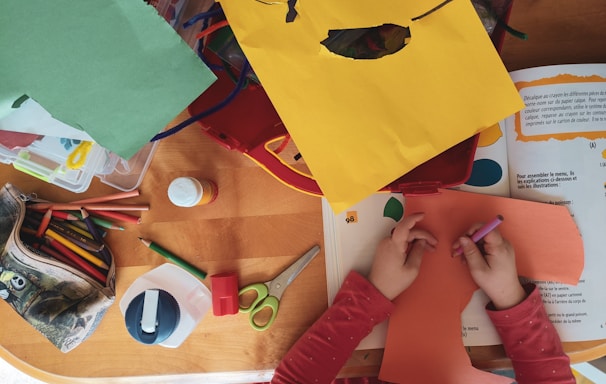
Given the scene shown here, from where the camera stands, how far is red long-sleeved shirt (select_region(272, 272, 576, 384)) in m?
0.52

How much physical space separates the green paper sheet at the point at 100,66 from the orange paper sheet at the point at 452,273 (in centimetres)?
33

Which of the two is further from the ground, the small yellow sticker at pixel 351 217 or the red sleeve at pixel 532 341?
the small yellow sticker at pixel 351 217

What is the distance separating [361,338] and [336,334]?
1.4 inches

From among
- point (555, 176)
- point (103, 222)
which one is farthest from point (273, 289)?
point (555, 176)

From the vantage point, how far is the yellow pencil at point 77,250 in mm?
541

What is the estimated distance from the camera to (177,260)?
0.55 metres

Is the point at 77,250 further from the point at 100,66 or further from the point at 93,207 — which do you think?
the point at 100,66

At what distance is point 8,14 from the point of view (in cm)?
31

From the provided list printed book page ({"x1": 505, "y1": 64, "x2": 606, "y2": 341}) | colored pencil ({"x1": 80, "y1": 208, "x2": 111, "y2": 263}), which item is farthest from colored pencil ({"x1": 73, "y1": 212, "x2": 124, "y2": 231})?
printed book page ({"x1": 505, "y1": 64, "x2": 606, "y2": 341})

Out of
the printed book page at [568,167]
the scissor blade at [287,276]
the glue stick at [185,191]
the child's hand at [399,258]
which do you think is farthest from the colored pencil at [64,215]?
the printed book page at [568,167]

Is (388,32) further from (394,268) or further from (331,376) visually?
(331,376)

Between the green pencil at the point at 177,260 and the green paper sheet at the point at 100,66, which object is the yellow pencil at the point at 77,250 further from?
the green paper sheet at the point at 100,66

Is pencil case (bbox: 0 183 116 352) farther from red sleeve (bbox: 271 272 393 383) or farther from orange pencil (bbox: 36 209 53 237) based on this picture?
red sleeve (bbox: 271 272 393 383)

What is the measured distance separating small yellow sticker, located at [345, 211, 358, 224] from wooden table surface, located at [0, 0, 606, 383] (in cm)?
4
